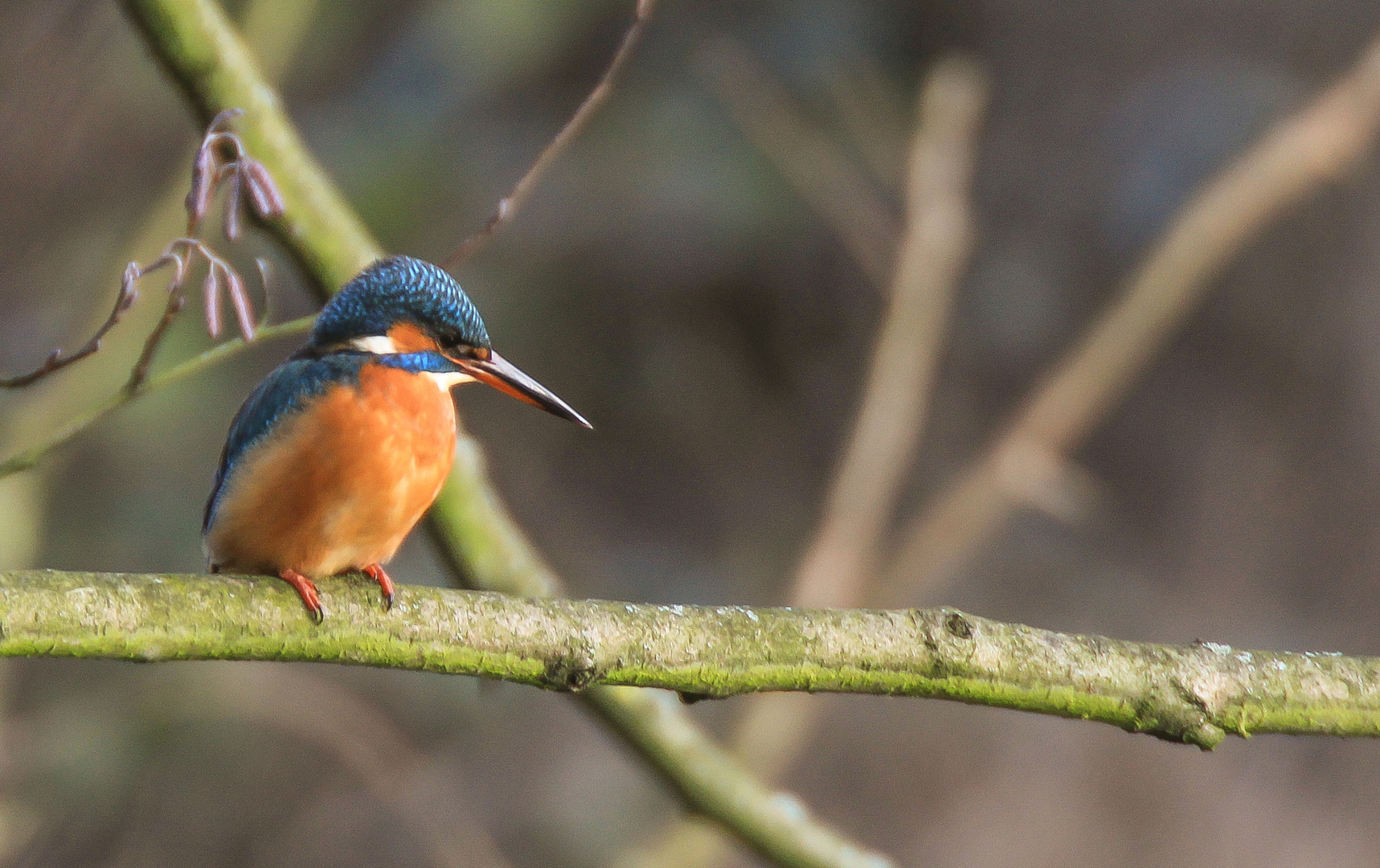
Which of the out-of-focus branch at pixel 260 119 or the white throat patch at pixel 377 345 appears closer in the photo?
the white throat patch at pixel 377 345

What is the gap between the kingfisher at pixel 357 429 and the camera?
1.50 meters

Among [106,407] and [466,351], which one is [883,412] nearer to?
[466,351]

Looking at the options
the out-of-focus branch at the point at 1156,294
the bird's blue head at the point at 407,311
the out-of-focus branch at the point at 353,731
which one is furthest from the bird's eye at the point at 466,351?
the out-of-focus branch at the point at 1156,294

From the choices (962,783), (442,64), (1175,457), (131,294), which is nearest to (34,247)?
Result: (442,64)

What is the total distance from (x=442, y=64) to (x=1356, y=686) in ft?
10.3

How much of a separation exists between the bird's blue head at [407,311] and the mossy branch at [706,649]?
35 centimetres

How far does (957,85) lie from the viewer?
3125 millimetres

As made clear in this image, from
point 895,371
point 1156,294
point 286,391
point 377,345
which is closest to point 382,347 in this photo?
point 377,345

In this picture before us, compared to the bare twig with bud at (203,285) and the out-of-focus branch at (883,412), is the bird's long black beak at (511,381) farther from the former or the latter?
the out-of-focus branch at (883,412)

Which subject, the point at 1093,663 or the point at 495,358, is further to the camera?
the point at 495,358

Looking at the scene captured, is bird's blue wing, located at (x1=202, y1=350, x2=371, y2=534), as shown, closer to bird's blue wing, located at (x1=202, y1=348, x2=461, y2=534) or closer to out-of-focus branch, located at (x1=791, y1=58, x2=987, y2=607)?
bird's blue wing, located at (x1=202, y1=348, x2=461, y2=534)

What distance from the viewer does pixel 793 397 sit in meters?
4.43

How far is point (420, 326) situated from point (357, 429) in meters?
0.15

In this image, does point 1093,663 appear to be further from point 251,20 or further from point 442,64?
point 442,64
